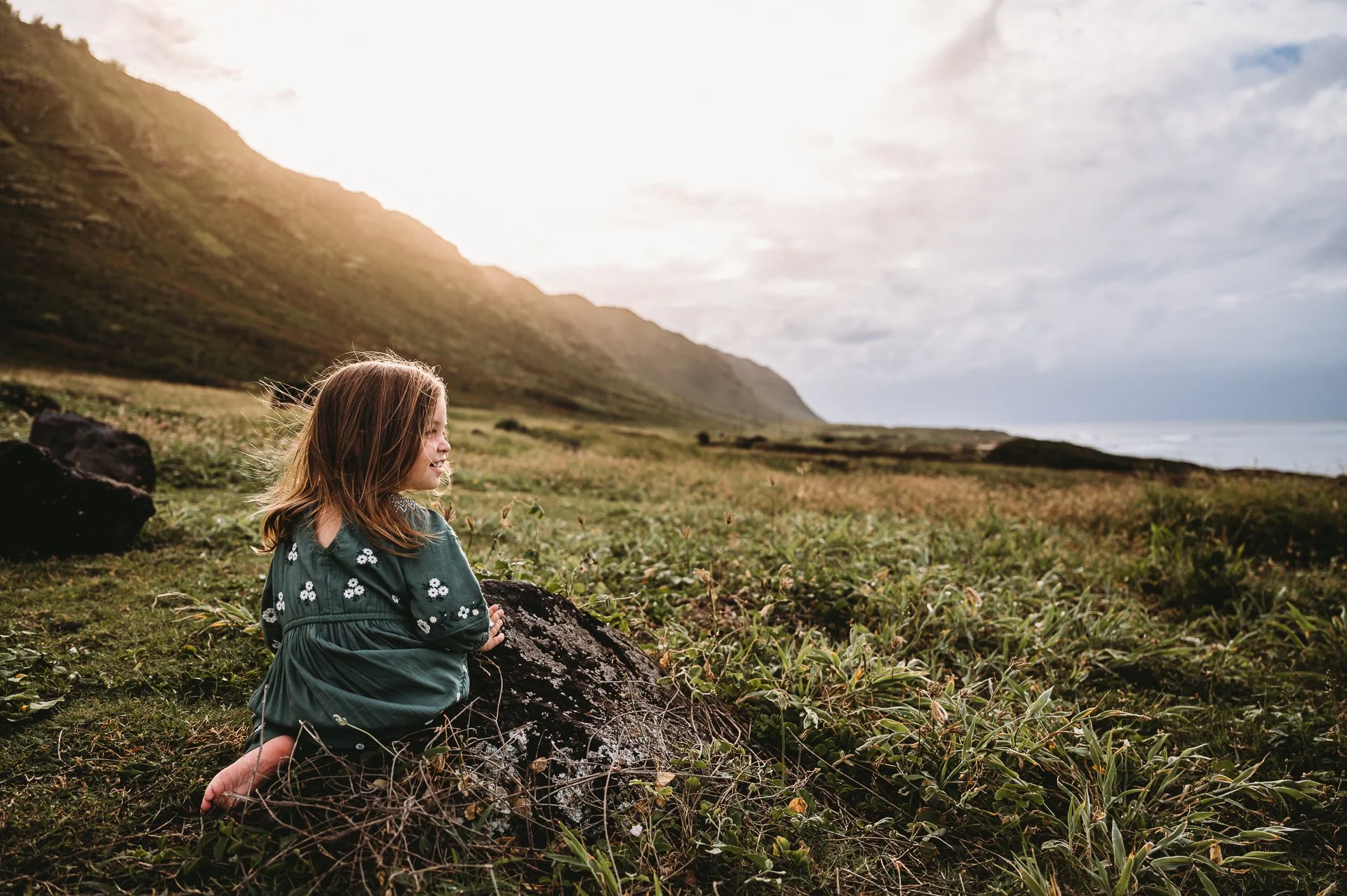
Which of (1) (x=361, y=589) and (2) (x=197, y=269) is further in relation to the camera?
(2) (x=197, y=269)

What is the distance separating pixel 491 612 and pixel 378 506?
0.91 meters

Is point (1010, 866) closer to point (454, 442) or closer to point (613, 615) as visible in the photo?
point (613, 615)

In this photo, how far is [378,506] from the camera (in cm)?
330

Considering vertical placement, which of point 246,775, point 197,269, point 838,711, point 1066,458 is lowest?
point 246,775

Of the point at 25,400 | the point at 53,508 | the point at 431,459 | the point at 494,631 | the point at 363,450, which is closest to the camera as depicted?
the point at 363,450

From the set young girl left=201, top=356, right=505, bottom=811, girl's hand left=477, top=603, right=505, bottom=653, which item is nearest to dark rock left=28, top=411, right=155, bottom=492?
young girl left=201, top=356, right=505, bottom=811

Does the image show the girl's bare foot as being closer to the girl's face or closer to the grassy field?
the grassy field

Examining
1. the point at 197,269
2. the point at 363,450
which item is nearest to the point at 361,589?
the point at 363,450

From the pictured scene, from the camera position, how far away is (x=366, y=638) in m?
3.19

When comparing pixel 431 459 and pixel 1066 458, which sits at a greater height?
pixel 1066 458

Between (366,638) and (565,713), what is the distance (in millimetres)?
1184

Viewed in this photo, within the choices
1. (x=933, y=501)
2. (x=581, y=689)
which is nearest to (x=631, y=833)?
(x=581, y=689)

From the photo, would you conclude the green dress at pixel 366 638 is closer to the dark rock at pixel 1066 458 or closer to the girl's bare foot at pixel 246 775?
the girl's bare foot at pixel 246 775

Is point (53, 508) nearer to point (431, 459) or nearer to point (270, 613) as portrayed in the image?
point (270, 613)
